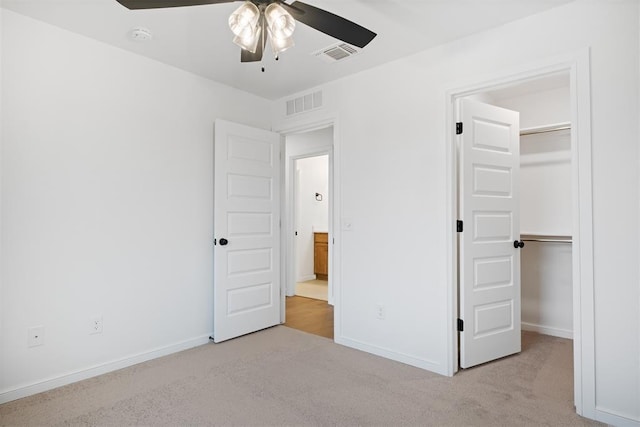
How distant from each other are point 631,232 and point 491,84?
1.26 metres

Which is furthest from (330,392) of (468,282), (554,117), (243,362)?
Answer: (554,117)

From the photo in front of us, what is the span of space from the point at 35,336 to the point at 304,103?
9.59 feet

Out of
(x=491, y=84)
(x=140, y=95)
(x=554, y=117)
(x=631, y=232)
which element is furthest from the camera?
(x=554, y=117)

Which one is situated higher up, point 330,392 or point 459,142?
point 459,142

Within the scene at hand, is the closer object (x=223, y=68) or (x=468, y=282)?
(x=468, y=282)

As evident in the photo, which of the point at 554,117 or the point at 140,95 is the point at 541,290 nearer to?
the point at 554,117

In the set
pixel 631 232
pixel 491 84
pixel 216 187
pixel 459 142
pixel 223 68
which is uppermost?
pixel 223 68

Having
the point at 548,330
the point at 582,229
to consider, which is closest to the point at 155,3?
the point at 582,229

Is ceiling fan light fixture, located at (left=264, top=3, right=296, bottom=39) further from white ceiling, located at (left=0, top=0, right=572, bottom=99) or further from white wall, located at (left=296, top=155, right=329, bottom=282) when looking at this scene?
white wall, located at (left=296, top=155, right=329, bottom=282)

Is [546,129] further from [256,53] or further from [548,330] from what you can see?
[256,53]

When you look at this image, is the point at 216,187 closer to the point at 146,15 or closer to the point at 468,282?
the point at 146,15

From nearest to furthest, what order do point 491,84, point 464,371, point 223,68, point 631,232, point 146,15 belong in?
point 631,232
point 146,15
point 491,84
point 464,371
point 223,68

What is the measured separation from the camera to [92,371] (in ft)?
8.87

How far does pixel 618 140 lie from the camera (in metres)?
2.09
